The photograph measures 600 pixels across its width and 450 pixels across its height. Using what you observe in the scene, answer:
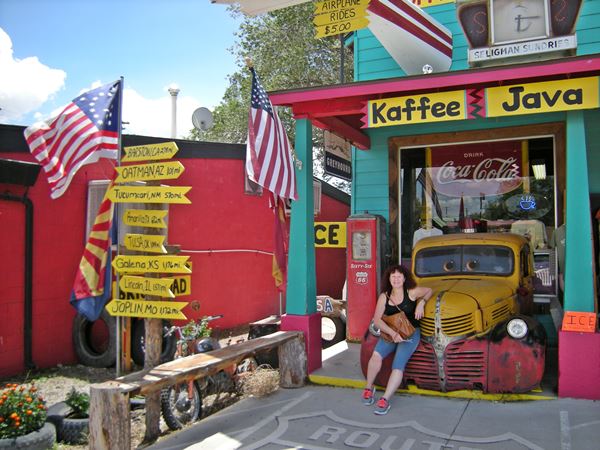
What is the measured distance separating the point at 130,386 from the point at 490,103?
4.65 meters

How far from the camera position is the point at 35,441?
5098mm

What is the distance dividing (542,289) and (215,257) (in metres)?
6.14

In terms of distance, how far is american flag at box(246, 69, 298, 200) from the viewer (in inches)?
226

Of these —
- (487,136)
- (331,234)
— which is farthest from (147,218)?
(487,136)

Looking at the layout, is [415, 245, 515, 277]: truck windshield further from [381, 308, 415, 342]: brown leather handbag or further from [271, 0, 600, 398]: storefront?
[381, 308, 415, 342]: brown leather handbag

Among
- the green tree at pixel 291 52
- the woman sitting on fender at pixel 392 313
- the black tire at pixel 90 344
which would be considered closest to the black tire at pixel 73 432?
the black tire at pixel 90 344

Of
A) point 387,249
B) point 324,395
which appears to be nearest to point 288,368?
point 324,395

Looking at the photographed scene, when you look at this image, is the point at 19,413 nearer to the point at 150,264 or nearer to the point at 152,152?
the point at 150,264

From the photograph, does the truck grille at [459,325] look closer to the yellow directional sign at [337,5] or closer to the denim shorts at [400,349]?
the denim shorts at [400,349]

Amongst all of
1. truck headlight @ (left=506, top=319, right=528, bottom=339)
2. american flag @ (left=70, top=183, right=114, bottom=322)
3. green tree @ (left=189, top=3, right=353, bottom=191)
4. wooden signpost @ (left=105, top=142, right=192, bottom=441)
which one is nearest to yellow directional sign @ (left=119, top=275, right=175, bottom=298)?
wooden signpost @ (left=105, top=142, right=192, bottom=441)

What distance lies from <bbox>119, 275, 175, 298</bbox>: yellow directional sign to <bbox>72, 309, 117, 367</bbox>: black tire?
10.4 feet

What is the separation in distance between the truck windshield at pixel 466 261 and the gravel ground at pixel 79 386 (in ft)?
9.74

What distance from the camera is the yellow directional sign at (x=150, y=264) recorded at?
17.7 ft

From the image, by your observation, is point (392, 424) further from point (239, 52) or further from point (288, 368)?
point (239, 52)
